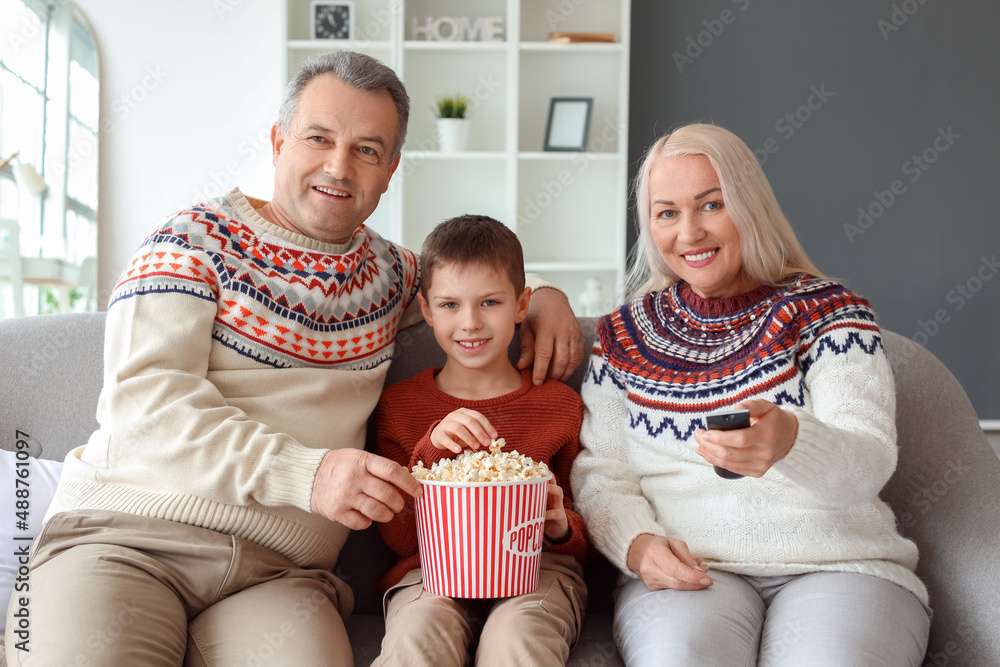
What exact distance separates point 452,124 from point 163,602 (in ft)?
10.1

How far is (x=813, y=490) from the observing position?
1.21m

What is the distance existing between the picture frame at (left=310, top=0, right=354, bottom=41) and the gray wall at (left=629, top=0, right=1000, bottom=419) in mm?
1357

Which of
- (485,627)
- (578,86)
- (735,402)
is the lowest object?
(485,627)

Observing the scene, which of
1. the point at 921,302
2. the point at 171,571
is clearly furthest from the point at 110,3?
the point at 921,302

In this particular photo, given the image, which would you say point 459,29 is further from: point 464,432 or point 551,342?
point 464,432

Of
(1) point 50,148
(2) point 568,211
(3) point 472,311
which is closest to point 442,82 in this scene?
(2) point 568,211

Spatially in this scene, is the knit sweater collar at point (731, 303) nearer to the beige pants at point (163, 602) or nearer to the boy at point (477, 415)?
the boy at point (477, 415)

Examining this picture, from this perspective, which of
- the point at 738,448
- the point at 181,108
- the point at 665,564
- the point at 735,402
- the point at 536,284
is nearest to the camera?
the point at 738,448

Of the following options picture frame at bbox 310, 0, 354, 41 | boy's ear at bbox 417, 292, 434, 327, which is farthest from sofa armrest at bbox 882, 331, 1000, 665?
picture frame at bbox 310, 0, 354, 41

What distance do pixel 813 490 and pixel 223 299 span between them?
3.17 feet

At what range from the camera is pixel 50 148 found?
3.84m

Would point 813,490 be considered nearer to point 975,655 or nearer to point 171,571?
point 975,655

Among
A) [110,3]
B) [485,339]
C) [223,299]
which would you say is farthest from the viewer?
[110,3]

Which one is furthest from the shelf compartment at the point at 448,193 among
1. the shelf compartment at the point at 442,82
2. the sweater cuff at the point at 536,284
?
the sweater cuff at the point at 536,284
